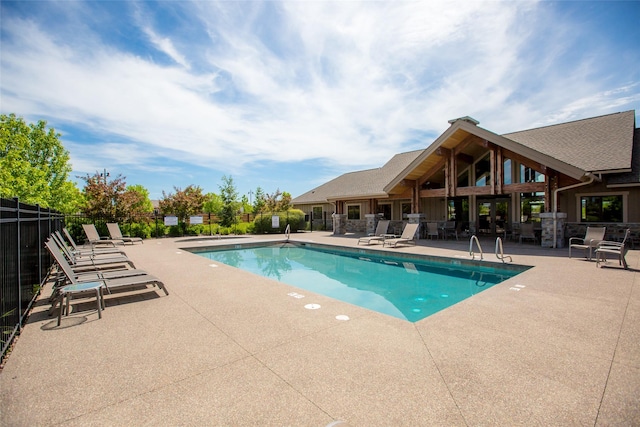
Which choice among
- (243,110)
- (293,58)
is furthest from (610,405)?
(243,110)

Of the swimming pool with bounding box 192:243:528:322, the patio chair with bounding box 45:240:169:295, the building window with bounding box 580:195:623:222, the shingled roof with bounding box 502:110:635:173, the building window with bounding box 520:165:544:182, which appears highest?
the shingled roof with bounding box 502:110:635:173

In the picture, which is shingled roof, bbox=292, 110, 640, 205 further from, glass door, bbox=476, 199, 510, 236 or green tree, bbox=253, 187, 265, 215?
green tree, bbox=253, 187, 265, 215

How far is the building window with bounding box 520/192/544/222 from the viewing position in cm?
1540

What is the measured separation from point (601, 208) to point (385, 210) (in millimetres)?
11407

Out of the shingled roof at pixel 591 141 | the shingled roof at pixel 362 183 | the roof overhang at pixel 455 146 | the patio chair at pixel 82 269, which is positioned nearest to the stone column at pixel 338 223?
the shingled roof at pixel 362 183

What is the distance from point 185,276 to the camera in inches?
299

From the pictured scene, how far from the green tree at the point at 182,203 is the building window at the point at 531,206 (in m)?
19.2

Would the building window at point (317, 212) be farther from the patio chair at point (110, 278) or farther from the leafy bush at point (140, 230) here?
the patio chair at point (110, 278)

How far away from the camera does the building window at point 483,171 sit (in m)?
16.9

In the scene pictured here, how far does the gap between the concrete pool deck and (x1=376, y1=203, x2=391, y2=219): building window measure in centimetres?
1623

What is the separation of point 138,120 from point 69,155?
2207cm

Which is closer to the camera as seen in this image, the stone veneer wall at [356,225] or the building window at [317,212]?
the stone veneer wall at [356,225]

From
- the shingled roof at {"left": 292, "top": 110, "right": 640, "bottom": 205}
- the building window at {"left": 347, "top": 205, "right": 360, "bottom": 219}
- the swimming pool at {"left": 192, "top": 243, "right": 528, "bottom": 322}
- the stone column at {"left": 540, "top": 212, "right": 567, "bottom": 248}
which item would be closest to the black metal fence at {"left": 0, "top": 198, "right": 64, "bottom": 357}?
the swimming pool at {"left": 192, "top": 243, "right": 528, "bottom": 322}

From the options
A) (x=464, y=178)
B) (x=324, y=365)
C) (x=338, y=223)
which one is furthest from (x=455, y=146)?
(x=324, y=365)
